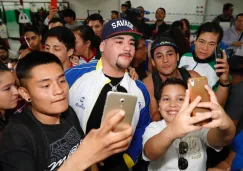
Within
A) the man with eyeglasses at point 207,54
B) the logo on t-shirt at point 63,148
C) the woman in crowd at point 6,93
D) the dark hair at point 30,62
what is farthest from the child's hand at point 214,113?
→ the man with eyeglasses at point 207,54

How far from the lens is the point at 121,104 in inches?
35.0

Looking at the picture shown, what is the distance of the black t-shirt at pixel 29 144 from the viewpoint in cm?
96

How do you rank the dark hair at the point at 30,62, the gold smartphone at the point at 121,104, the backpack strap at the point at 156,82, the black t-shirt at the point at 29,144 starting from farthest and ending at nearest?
the backpack strap at the point at 156,82, the dark hair at the point at 30,62, the black t-shirt at the point at 29,144, the gold smartphone at the point at 121,104

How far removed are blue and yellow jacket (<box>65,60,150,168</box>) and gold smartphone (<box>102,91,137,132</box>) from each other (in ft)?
2.48

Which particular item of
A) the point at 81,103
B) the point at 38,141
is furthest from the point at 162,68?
the point at 38,141

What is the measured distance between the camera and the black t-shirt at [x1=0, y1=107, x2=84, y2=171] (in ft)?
3.15

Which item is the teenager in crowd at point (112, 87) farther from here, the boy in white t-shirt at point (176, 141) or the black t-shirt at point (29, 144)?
the black t-shirt at point (29, 144)

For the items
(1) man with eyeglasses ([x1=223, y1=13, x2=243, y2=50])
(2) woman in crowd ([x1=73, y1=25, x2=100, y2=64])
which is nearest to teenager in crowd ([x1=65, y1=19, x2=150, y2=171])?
(2) woman in crowd ([x1=73, y1=25, x2=100, y2=64])

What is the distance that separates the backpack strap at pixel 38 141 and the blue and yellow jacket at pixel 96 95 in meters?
0.58

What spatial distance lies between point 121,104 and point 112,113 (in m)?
0.06

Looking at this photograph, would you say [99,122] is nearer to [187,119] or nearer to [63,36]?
[187,119]

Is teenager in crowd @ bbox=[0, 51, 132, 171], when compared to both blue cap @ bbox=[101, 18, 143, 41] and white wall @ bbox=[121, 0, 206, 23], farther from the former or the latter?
white wall @ bbox=[121, 0, 206, 23]

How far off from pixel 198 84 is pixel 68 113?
80 centimetres

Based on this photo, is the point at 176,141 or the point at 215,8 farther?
the point at 215,8
